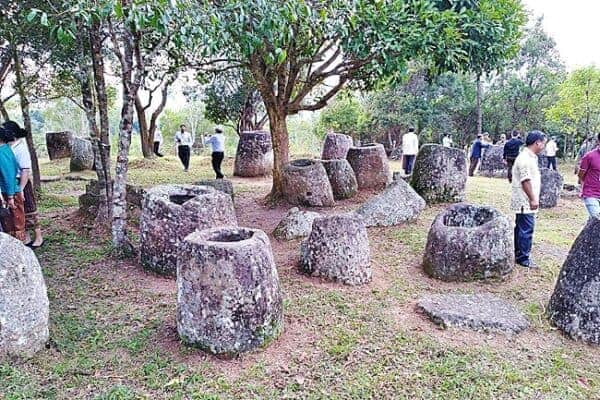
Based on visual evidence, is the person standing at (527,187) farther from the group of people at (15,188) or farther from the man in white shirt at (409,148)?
the man in white shirt at (409,148)

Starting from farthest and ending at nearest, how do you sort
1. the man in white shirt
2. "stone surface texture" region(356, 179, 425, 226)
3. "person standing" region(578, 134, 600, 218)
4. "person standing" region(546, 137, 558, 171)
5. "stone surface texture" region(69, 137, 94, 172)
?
1. "person standing" region(546, 137, 558, 171)
2. "stone surface texture" region(69, 137, 94, 172)
3. the man in white shirt
4. "stone surface texture" region(356, 179, 425, 226)
5. "person standing" region(578, 134, 600, 218)

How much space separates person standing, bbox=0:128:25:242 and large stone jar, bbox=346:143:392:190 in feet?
21.7

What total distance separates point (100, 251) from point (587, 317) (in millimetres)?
5564

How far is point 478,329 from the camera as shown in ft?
14.2

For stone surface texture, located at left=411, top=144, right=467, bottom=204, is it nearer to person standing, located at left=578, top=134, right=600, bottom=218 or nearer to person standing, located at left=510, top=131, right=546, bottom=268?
person standing, located at left=578, top=134, right=600, bottom=218

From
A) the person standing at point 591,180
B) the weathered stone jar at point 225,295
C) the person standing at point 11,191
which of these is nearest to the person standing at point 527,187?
the person standing at point 591,180

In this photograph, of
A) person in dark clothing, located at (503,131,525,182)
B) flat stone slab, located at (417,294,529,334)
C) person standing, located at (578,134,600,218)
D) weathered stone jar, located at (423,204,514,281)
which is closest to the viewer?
flat stone slab, located at (417,294,529,334)

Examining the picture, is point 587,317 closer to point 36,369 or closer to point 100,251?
point 36,369

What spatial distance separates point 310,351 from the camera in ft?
12.9

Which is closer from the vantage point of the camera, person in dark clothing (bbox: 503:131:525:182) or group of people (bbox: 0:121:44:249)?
group of people (bbox: 0:121:44:249)

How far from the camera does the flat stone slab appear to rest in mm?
4367

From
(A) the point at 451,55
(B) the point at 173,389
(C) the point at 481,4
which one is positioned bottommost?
(B) the point at 173,389

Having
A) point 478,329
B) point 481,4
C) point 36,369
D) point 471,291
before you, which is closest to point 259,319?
point 36,369

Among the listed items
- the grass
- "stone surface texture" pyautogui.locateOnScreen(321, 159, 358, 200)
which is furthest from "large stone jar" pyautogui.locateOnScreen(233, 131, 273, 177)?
the grass
